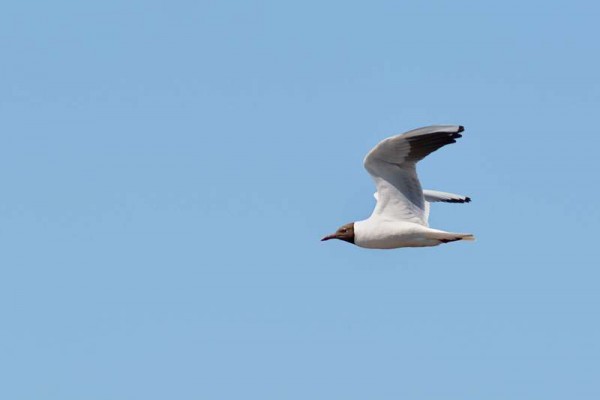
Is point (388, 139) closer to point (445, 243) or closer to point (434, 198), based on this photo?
point (445, 243)

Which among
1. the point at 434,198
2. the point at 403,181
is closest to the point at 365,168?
the point at 403,181

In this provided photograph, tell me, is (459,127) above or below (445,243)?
above

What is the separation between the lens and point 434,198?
30766 millimetres

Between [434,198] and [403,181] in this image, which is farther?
[434,198]

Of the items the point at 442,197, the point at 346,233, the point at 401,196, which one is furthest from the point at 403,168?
the point at 442,197

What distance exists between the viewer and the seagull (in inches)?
1058

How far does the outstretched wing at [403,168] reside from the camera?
2678 centimetres

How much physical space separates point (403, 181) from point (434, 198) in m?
3.21

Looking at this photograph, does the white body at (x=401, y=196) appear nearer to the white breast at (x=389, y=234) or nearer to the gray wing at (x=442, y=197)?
the white breast at (x=389, y=234)

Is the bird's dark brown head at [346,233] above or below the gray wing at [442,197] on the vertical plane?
below

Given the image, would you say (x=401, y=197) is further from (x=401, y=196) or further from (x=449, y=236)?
(x=449, y=236)

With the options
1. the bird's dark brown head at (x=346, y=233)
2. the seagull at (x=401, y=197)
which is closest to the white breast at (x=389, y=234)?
the seagull at (x=401, y=197)

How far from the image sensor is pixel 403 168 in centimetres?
2750

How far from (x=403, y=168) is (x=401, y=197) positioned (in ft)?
1.87
